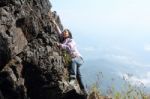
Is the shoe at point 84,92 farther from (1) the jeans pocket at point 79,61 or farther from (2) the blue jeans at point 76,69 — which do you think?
(1) the jeans pocket at point 79,61

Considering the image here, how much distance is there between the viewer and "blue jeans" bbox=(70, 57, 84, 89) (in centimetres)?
1598

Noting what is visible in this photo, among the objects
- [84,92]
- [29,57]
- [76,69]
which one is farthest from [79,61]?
[29,57]

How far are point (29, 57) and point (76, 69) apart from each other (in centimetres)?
191

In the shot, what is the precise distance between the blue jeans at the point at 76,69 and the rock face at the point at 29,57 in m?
0.21

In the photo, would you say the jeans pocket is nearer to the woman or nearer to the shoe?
the woman

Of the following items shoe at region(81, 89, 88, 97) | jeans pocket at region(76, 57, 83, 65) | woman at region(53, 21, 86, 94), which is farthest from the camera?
jeans pocket at region(76, 57, 83, 65)

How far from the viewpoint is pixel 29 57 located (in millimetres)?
14922

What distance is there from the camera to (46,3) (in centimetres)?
1677

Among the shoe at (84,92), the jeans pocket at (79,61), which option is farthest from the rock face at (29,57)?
the jeans pocket at (79,61)

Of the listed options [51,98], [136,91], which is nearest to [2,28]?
[51,98]

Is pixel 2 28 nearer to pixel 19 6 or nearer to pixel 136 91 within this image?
pixel 19 6

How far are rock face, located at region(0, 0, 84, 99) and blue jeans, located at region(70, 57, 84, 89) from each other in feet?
0.69

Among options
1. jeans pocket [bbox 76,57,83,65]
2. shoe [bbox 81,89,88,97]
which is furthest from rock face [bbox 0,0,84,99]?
jeans pocket [bbox 76,57,83,65]

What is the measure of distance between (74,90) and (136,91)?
2.68 meters
